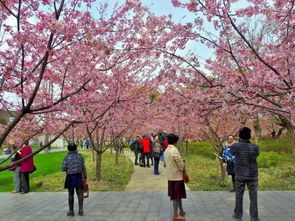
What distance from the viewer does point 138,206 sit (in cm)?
795

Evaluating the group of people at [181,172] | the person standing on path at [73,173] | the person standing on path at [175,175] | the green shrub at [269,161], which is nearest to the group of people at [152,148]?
the green shrub at [269,161]

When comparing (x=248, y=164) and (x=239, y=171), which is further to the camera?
(x=239, y=171)

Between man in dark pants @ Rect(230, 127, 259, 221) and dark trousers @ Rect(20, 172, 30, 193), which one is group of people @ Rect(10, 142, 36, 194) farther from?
man in dark pants @ Rect(230, 127, 259, 221)

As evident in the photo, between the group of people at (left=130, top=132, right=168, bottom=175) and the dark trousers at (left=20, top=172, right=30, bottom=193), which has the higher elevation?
the group of people at (left=130, top=132, right=168, bottom=175)

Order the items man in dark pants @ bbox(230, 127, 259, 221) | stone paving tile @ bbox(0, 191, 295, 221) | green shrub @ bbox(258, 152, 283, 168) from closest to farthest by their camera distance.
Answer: man in dark pants @ bbox(230, 127, 259, 221) < stone paving tile @ bbox(0, 191, 295, 221) < green shrub @ bbox(258, 152, 283, 168)

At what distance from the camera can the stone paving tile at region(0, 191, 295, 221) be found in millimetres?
6965

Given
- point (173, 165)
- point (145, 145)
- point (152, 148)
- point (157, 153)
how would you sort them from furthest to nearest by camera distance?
1. point (152, 148)
2. point (145, 145)
3. point (157, 153)
4. point (173, 165)

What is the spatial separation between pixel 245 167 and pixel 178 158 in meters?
1.22

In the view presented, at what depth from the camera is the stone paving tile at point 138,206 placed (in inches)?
274

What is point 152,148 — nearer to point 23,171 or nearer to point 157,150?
point 157,150

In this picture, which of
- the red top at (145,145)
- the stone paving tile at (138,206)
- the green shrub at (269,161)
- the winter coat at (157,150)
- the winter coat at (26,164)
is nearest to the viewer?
the stone paving tile at (138,206)

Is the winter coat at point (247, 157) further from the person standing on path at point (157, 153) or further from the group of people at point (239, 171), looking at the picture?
the person standing on path at point (157, 153)

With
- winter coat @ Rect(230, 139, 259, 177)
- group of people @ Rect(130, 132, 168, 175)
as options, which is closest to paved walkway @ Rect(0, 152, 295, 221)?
winter coat @ Rect(230, 139, 259, 177)

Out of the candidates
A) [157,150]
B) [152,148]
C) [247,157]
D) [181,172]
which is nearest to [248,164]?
[247,157]
